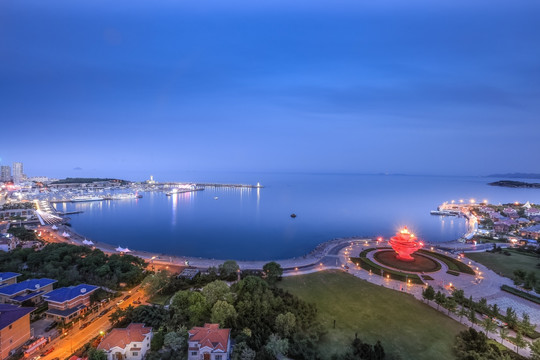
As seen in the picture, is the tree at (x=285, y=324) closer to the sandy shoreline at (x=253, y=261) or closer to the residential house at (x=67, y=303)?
the sandy shoreline at (x=253, y=261)

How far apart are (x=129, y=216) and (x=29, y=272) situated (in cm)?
3966

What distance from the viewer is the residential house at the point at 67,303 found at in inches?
695

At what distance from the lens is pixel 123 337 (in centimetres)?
1440

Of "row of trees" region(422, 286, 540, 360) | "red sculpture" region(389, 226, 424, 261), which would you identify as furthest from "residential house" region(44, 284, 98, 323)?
"red sculpture" region(389, 226, 424, 261)

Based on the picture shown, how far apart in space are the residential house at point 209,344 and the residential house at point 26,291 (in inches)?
490

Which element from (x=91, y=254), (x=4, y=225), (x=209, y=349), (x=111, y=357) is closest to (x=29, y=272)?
(x=91, y=254)

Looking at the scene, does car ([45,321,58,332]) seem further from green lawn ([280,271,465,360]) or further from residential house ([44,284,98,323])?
green lawn ([280,271,465,360])

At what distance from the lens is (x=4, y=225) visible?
43.5 meters

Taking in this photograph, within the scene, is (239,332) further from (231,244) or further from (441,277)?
(231,244)

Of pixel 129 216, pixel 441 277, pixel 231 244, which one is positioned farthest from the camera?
pixel 129 216

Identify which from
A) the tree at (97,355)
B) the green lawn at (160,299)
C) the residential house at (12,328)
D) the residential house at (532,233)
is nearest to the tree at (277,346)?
the tree at (97,355)

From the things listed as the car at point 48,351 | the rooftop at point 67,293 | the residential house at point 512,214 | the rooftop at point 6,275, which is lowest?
the car at point 48,351

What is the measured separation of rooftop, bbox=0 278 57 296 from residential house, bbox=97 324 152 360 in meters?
9.64

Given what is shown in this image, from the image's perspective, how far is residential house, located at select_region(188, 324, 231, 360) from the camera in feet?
45.3
